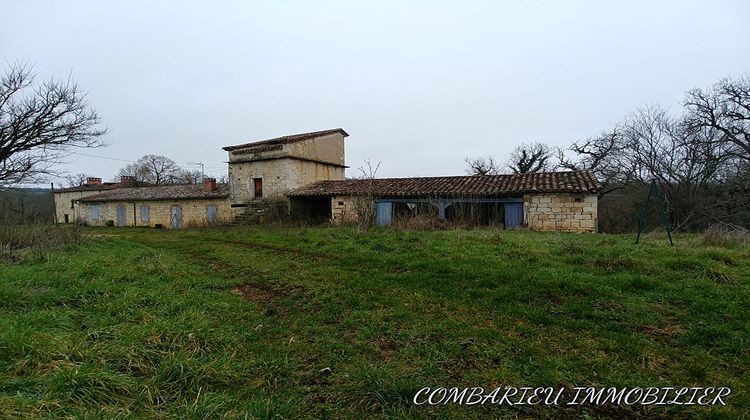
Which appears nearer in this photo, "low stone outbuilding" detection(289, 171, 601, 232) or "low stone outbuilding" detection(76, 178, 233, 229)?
"low stone outbuilding" detection(289, 171, 601, 232)

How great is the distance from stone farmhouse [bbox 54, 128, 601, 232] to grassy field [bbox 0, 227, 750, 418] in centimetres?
803

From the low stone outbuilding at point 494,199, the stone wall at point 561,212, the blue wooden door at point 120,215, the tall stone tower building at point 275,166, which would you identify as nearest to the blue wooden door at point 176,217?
the tall stone tower building at point 275,166

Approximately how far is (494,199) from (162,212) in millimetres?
22010

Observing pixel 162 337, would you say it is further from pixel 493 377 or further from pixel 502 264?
pixel 502 264

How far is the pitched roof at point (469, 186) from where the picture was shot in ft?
50.0

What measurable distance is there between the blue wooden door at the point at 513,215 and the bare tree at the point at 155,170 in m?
47.7

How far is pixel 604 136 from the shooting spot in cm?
2848

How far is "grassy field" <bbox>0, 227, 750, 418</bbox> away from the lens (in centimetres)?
240

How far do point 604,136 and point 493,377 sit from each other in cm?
3225

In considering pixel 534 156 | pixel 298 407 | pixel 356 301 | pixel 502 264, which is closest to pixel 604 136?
pixel 534 156

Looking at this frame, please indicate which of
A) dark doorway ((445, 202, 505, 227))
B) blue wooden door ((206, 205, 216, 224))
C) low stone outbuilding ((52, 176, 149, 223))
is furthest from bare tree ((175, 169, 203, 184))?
dark doorway ((445, 202, 505, 227))

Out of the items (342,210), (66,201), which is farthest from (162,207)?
(66,201)

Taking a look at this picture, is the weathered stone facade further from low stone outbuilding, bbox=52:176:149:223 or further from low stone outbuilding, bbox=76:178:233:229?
low stone outbuilding, bbox=52:176:149:223

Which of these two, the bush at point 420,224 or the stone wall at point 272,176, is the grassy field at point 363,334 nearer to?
the bush at point 420,224
